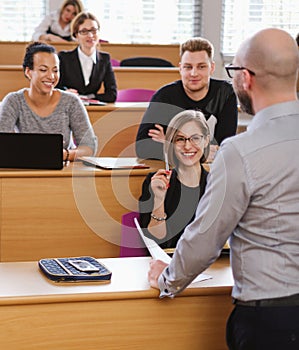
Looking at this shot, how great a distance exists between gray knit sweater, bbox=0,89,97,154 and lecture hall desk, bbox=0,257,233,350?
189cm

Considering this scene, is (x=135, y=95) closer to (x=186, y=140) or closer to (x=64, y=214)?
(x=64, y=214)

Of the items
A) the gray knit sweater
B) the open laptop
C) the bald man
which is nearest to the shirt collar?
the bald man

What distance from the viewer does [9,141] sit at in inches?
123

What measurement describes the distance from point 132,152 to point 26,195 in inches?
82.3

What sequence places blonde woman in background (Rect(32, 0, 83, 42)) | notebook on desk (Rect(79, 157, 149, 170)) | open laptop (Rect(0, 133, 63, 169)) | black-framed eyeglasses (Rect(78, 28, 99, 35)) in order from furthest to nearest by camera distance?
blonde woman in background (Rect(32, 0, 83, 42)) < black-framed eyeglasses (Rect(78, 28, 99, 35)) < notebook on desk (Rect(79, 157, 149, 170)) < open laptop (Rect(0, 133, 63, 169))

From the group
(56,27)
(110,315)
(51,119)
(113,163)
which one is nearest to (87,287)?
(110,315)

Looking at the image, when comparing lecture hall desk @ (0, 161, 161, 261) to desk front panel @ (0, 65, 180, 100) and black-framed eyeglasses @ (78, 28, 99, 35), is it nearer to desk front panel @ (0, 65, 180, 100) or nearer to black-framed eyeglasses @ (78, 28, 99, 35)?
black-framed eyeglasses @ (78, 28, 99, 35)

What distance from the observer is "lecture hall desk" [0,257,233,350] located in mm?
1819

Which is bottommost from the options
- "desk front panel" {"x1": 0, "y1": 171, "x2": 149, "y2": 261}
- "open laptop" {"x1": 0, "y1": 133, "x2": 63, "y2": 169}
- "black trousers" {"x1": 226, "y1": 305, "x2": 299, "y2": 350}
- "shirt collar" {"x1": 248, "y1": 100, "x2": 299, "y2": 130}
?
"desk front panel" {"x1": 0, "y1": 171, "x2": 149, "y2": 261}

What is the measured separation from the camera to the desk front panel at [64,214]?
3.14 m

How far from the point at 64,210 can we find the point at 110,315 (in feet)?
4.52


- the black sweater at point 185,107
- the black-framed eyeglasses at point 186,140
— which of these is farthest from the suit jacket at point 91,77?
the black-framed eyeglasses at point 186,140

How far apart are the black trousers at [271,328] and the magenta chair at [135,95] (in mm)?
4116

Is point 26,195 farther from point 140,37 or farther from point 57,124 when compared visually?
point 140,37
